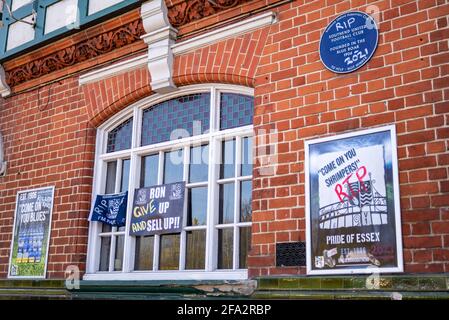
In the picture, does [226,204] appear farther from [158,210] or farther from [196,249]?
[158,210]

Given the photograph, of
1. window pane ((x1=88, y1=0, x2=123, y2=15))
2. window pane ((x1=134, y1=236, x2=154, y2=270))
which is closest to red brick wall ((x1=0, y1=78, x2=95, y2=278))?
window pane ((x1=134, y1=236, x2=154, y2=270))

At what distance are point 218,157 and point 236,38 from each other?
4.24 ft

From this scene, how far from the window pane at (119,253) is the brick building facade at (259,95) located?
400mm

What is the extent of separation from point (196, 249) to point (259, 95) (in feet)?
5.81

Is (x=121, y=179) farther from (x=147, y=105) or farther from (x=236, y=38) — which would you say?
(x=236, y=38)

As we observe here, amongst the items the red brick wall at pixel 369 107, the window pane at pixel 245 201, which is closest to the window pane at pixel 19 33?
the red brick wall at pixel 369 107

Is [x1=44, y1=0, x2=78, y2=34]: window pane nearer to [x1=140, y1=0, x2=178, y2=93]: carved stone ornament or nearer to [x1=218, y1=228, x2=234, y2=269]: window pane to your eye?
[x1=140, y1=0, x2=178, y2=93]: carved stone ornament

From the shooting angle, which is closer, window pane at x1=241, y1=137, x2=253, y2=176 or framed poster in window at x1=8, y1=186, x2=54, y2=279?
window pane at x1=241, y1=137, x2=253, y2=176

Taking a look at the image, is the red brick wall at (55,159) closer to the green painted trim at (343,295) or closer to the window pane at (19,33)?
the window pane at (19,33)

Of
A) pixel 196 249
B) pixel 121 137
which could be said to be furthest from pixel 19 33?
pixel 196 249

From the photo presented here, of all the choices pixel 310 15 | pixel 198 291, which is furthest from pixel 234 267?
pixel 310 15

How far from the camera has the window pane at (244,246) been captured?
559cm

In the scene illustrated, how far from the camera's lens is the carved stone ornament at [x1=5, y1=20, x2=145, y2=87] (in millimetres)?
6875

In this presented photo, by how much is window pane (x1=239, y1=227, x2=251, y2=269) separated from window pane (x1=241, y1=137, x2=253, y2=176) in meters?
0.60
